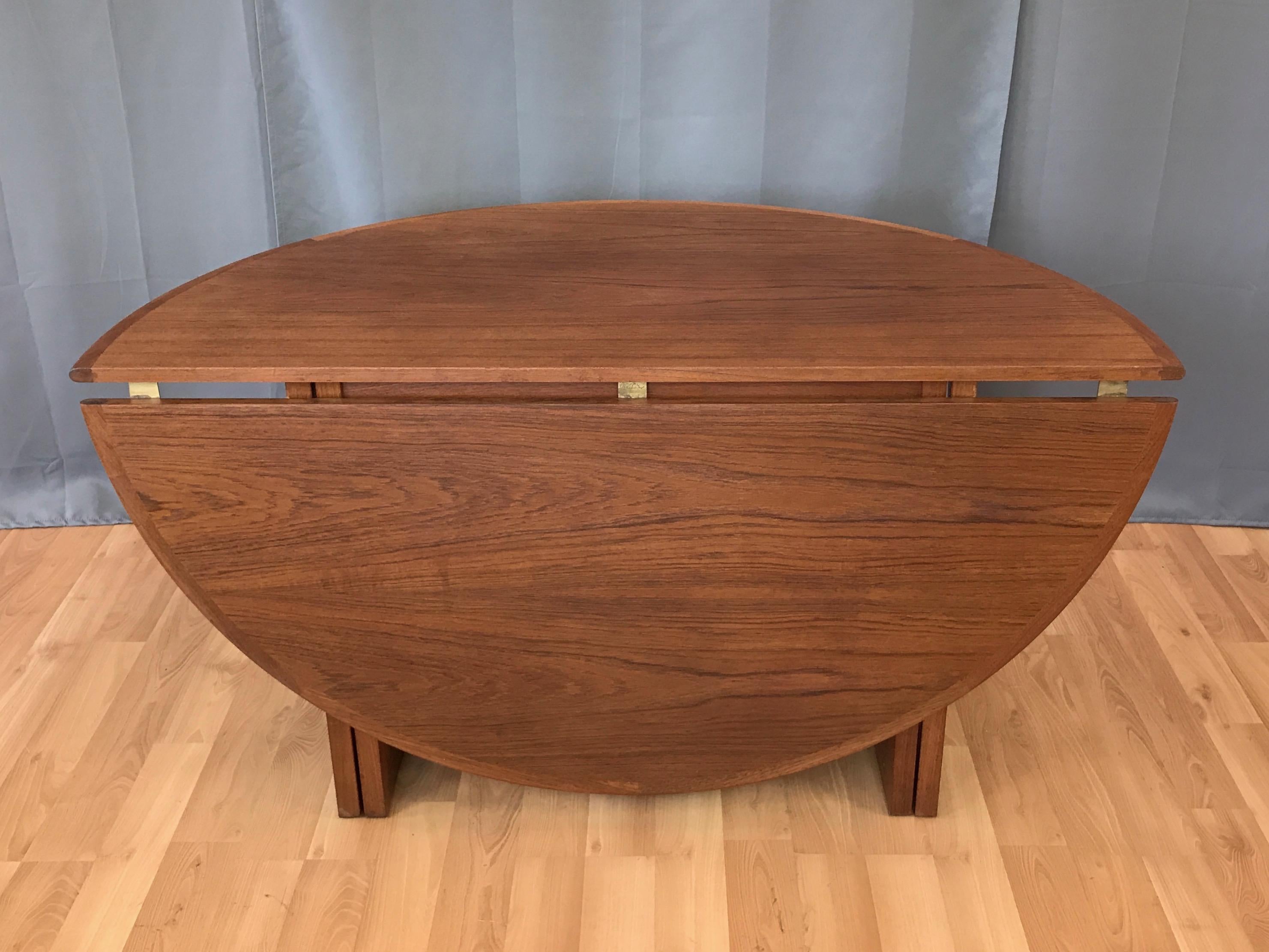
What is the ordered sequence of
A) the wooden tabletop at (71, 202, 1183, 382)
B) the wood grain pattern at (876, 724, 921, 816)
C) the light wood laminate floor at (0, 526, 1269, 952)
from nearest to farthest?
the wooden tabletop at (71, 202, 1183, 382) < the light wood laminate floor at (0, 526, 1269, 952) < the wood grain pattern at (876, 724, 921, 816)

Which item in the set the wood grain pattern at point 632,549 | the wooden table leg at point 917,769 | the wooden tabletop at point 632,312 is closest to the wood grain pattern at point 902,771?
the wooden table leg at point 917,769

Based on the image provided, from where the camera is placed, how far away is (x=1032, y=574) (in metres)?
1.21

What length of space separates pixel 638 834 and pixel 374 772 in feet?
1.08

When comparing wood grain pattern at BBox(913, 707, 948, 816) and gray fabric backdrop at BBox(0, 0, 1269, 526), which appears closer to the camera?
wood grain pattern at BBox(913, 707, 948, 816)

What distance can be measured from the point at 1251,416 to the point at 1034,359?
3.65 feet

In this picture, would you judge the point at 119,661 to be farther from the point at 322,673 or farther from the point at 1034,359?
the point at 1034,359

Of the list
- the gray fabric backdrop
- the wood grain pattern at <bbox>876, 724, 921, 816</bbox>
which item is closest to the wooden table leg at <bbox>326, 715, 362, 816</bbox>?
the wood grain pattern at <bbox>876, 724, 921, 816</bbox>

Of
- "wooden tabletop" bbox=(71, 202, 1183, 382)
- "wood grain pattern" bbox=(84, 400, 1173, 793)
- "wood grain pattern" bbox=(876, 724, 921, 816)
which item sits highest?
"wooden tabletop" bbox=(71, 202, 1183, 382)

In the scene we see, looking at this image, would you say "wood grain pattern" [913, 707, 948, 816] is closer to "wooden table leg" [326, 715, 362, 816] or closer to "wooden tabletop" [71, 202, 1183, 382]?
"wooden tabletop" [71, 202, 1183, 382]

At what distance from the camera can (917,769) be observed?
142cm

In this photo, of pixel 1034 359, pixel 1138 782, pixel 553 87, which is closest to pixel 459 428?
pixel 1034 359

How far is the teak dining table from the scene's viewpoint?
1.14 metres

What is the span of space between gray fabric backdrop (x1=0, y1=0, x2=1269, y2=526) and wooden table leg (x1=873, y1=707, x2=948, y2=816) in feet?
2.86

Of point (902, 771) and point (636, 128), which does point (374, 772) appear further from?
point (636, 128)
